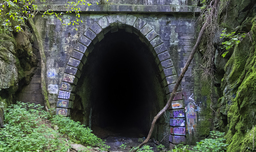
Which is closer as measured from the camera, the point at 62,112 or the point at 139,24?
the point at 62,112

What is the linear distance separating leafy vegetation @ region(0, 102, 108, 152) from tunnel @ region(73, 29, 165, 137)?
182 cm

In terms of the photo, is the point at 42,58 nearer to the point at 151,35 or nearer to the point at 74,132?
the point at 74,132

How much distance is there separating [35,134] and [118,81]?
1007cm

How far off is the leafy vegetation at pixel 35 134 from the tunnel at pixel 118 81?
182 cm

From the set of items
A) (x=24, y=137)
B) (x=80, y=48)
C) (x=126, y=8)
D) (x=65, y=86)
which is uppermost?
(x=126, y=8)

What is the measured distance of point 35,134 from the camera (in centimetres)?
395

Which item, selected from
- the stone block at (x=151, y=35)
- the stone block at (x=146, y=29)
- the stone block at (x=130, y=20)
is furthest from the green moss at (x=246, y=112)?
the stone block at (x=130, y=20)

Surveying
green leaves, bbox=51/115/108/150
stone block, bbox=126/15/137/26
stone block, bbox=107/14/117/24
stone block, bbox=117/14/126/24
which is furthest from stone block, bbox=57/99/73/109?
stone block, bbox=126/15/137/26

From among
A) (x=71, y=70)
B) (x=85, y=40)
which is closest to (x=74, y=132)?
(x=71, y=70)

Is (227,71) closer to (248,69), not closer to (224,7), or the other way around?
(248,69)

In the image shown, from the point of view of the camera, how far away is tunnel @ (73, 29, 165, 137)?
25.3 ft

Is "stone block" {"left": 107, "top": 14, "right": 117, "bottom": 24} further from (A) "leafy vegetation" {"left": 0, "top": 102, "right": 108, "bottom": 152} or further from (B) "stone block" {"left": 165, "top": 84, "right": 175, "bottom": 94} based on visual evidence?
(A) "leafy vegetation" {"left": 0, "top": 102, "right": 108, "bottom": 152}

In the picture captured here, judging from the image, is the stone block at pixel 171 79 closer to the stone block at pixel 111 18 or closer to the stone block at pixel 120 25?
the stone block at pixel 120 25

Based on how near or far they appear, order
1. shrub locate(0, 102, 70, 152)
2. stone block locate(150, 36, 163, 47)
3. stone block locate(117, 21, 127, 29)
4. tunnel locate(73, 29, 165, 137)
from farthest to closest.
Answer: tunnel locate(73, 29, 165, 137) → stone block locate(117, 21, 127, 29) → stone block locate(150, 36, 163, 47) → shrub locate(0, 102, 70, 152)
